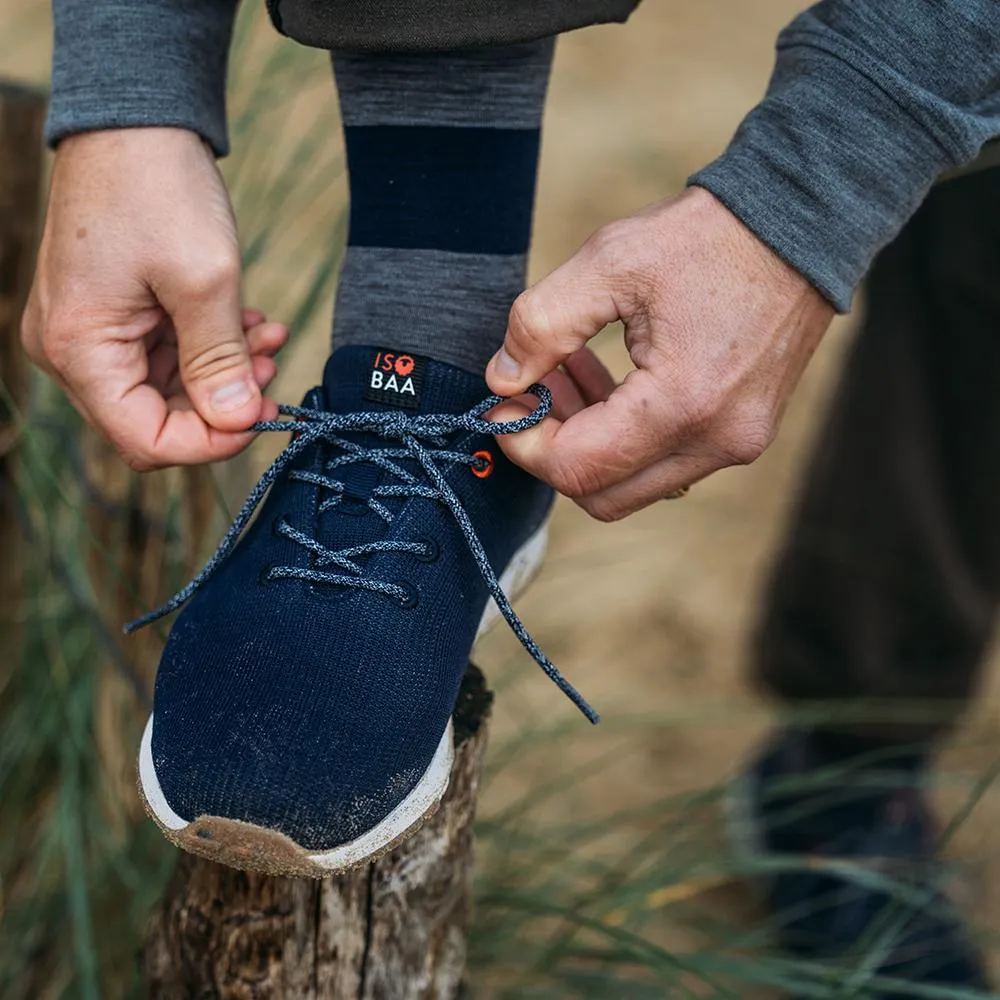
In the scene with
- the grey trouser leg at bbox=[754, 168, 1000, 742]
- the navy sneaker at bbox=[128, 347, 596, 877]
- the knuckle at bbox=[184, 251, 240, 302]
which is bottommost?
the grey trouser leg at bbox=[754, 168, 1000, 742]

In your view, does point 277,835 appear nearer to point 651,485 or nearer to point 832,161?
point 651,485

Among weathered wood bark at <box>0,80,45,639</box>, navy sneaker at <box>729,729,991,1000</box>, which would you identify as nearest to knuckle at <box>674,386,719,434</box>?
navy sneaker at <box>729,729,991,1000</box>

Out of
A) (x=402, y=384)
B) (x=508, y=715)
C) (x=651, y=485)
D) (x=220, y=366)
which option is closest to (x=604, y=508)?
(x=651, y=485)

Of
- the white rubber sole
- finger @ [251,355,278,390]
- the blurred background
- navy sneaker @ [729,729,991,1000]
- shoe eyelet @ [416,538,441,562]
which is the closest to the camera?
the white rubber sole

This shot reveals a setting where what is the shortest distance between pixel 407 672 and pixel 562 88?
2.87m

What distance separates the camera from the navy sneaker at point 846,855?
1304 mm

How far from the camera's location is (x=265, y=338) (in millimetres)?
902

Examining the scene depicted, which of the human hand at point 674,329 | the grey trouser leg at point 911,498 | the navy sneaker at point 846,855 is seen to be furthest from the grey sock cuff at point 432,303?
the grey trouser leg at point 911,498

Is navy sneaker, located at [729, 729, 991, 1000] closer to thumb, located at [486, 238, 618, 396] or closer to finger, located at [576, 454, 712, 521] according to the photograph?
finger, located at [576, 454, 712, 521]

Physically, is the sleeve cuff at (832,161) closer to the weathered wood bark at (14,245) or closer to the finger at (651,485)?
the finger at (651,485)

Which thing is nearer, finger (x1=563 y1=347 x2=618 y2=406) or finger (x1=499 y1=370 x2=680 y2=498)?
finger (x1=499 y1=370 x2=680 y2=498)

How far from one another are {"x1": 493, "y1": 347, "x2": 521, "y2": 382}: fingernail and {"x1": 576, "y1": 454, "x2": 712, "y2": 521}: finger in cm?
9

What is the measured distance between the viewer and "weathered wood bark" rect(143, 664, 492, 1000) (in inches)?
31.8

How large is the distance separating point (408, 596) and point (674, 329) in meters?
0.21
